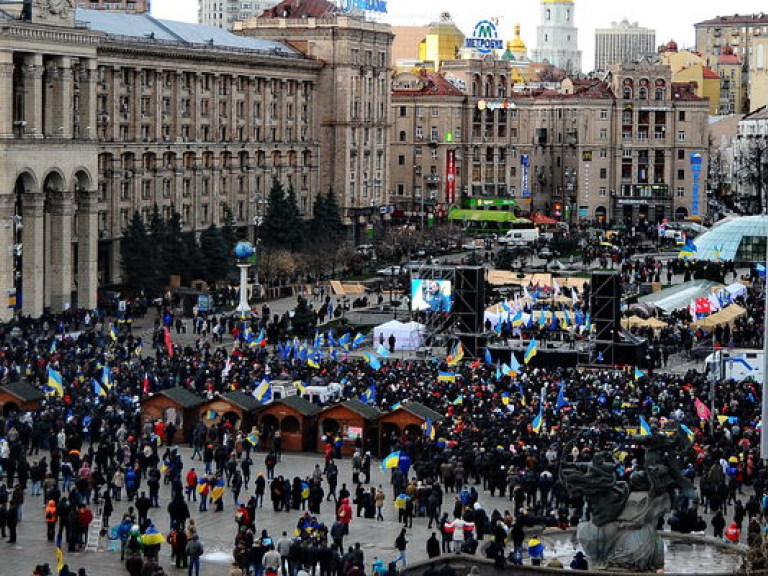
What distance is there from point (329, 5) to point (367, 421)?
252 ft

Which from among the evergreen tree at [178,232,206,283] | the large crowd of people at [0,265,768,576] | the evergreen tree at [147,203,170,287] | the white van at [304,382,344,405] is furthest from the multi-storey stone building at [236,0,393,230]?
the white van at [304,382,344,405]

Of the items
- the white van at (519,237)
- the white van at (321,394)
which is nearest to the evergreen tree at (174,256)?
the white van at (519,237)

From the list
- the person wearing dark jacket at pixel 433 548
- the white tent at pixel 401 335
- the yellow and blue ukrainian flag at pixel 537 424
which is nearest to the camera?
the person wearing dark jacket at pixel 433 548

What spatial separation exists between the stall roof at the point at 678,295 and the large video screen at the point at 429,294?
8.45 meters

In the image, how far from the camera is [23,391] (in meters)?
56.2

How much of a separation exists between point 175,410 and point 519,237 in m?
71.6

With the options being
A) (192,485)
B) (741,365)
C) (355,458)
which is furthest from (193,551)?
(741,365)

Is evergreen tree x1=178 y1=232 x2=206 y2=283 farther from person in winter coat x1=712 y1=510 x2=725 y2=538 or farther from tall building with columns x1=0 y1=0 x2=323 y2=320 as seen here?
person in winter coat x1=712 y1=510 x2=725 y2=538

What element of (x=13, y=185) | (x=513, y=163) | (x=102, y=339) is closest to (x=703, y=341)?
(x=102, y=339)

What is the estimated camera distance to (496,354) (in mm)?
68938

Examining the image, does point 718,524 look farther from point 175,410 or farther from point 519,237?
point 519,237

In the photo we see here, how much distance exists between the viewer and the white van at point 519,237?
123188 mm

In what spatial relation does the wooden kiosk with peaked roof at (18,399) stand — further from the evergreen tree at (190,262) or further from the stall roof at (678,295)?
the evergreen tree at (190,262)

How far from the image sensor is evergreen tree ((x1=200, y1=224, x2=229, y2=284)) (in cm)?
9469
